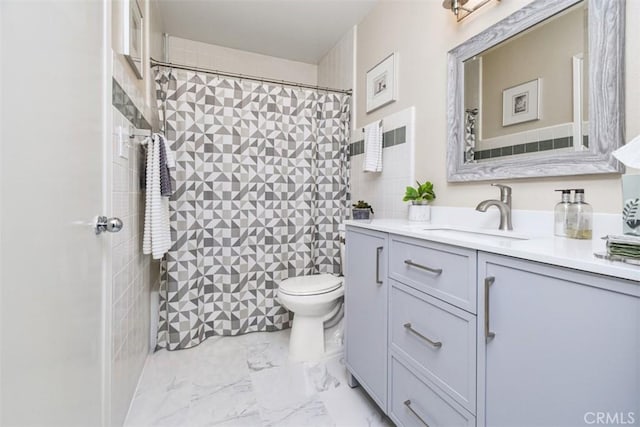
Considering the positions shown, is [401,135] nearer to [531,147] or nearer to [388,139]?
[388,139]

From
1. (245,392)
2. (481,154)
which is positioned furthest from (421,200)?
(245,392)

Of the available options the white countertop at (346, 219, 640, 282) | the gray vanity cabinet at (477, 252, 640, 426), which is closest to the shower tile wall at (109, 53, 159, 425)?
the white countertop at (346, 219, 640, 282)

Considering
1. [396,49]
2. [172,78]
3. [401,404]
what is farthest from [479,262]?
[172,78]

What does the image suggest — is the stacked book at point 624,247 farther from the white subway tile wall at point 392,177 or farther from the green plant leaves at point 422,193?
the white subway tile wall at point 392,177

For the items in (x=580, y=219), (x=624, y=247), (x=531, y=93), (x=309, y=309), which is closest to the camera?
(x=624, y=247)

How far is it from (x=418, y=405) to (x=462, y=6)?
174 cm

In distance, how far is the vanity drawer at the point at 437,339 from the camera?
0.92m

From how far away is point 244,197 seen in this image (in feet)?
7.06

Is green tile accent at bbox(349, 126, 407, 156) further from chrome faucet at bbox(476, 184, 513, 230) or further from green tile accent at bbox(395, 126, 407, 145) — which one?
chrome faucet at bbox(476, 184, 513, 230)

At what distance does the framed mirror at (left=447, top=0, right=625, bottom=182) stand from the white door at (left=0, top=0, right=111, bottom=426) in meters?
1.49

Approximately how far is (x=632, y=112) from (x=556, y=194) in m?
0.31

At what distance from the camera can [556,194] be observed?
1.12 metres

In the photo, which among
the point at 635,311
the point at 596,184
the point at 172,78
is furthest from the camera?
the point at 172,78

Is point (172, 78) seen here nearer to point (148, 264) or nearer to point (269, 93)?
point (269, 93)
